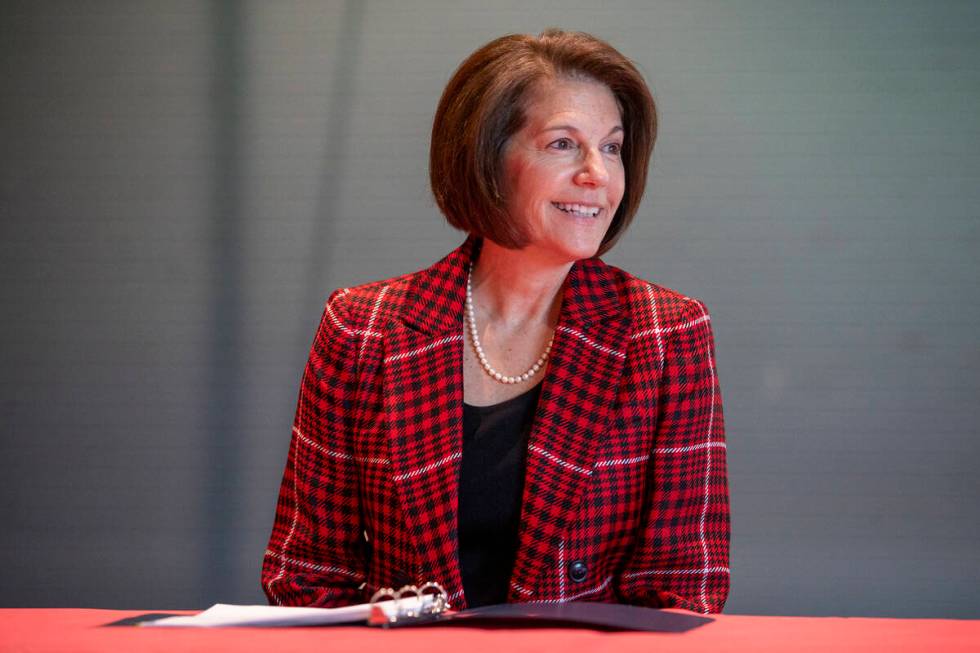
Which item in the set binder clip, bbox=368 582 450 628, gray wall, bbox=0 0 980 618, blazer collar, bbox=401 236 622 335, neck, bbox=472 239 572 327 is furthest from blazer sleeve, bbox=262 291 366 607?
gray wall, bbox=0 0 980 618

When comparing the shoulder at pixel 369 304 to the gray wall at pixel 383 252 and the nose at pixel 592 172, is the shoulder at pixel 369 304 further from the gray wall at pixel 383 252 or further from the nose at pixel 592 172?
the gray wall at pixel 383 252

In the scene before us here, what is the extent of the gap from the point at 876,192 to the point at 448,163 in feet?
3.90

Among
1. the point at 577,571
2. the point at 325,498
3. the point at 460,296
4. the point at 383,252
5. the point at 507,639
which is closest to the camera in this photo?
the point at 507,639

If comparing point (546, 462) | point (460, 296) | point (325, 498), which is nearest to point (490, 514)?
point (546, 462)

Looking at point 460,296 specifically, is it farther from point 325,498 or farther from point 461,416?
point 325,498

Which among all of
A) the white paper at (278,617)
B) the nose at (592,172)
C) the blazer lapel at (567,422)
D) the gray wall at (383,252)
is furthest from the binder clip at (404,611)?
the gray wall at (383,252)

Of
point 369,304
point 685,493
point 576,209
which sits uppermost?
point 576,209

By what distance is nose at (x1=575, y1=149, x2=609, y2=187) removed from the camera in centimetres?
172

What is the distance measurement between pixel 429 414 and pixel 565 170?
443 millimetres

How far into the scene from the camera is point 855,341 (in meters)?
2.52

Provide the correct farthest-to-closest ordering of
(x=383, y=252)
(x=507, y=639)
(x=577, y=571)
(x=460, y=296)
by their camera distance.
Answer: (x=383, y=252) → (x=460, y=296) → (x=577, y=571) → (x=507, y=639)

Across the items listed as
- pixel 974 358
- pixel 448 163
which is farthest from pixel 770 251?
pixel 448 163

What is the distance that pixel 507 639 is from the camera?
0.96 metres

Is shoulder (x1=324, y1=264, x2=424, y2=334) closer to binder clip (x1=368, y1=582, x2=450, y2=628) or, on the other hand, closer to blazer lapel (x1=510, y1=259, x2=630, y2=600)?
blazer lapel (x1=510, y1=259, x2=630, y2=600)
